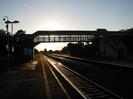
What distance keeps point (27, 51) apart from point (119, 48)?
2459 cm

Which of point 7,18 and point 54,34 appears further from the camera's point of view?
point 54,34

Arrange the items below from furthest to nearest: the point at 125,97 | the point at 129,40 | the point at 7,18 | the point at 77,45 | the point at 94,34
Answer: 1. the point at 77,45
2. the point at 129,40
3. the point at 94,34
4. the point at 7,18
5. the point at 125,97

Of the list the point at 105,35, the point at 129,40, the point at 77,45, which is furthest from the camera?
the point at 77,45

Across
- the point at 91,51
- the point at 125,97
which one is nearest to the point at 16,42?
the point at 91,51

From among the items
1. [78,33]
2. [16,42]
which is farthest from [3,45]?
[78,33]

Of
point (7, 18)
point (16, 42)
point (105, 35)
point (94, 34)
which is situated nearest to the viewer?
point (7, 18)

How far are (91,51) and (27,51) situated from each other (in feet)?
99.1

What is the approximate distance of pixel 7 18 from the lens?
34.5 meters

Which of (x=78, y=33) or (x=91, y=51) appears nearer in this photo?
(x=78, y=33)

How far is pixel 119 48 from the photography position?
240ft

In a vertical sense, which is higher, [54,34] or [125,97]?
[54,34]

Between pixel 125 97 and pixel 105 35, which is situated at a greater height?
pixel 105 35

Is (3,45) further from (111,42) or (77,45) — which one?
(77,45)

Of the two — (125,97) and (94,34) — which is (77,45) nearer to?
(94,34)
